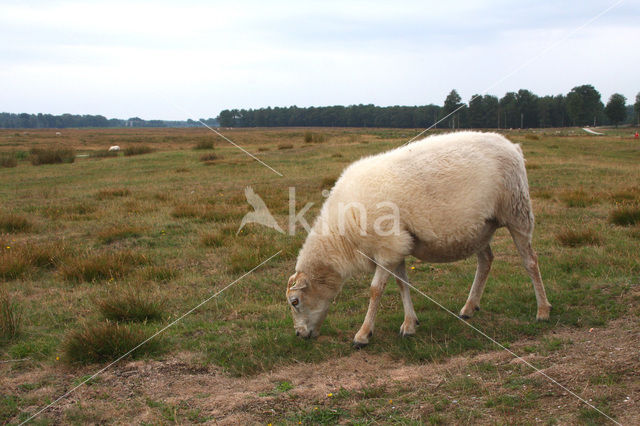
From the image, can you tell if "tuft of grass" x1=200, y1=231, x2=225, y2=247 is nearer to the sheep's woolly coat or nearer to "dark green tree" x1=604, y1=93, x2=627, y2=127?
the sheep's woolly coat

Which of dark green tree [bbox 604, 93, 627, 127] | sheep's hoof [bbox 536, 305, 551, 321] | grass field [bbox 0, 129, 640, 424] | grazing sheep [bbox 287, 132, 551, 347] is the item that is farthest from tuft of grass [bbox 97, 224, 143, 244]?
dark green tree [bbox 604, 93, 627, 127]

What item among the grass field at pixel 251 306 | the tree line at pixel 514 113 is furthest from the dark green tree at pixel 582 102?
the grass field at pixel 251 306

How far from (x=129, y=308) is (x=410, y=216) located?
3.74m

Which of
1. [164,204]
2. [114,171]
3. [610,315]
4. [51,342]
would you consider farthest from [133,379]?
[114,171]

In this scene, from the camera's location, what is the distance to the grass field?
4.29 metres

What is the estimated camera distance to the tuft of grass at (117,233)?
34.5ft

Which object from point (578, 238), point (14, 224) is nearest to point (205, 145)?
point (14, 224)

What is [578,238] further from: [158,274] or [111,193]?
[111,193]

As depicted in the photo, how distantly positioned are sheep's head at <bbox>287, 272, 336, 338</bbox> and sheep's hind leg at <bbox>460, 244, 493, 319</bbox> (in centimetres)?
172

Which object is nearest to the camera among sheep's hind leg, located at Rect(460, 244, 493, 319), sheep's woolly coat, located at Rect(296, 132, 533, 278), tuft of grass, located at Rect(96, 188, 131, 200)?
sheep's woolly coat, located at Rect(296, 132, 533, 278)

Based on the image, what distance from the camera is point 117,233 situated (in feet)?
34.9

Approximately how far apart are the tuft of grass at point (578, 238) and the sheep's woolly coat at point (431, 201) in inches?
141

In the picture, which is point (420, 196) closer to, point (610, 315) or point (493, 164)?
point (493, 164)

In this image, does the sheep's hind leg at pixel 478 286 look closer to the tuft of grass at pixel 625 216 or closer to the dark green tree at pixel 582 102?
the tuft of grass at pixel 625 216
